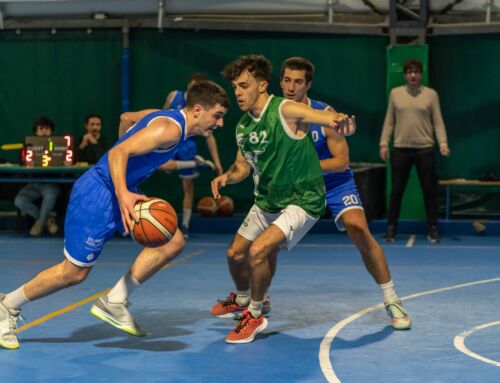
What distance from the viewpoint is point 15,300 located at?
6953mm

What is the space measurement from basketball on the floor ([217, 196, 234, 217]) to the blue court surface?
313 cm

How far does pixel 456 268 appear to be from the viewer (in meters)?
11.1

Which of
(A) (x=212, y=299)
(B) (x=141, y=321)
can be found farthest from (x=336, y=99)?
(B) (x=141, y=321)

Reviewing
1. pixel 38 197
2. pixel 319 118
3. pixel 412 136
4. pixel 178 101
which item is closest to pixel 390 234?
pixel 412 136

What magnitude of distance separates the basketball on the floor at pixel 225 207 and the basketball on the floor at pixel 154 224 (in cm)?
821

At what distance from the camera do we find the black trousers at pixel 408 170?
1330 cm

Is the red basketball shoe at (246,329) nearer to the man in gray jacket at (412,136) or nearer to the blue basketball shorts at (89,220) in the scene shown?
the blue basketball shorts at (89,220)

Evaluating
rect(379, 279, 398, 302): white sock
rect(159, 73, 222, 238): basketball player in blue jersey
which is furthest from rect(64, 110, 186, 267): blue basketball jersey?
rect(159, 73, 222, 238): basketball player in blue jersey

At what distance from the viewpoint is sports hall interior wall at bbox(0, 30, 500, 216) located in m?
15.0

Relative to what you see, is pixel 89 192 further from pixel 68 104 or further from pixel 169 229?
pixel 68 104

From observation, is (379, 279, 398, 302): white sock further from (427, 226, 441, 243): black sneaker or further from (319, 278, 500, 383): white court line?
(427, 226, 441, 243): black sneaker

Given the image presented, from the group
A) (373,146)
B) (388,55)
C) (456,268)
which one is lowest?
(456,268)

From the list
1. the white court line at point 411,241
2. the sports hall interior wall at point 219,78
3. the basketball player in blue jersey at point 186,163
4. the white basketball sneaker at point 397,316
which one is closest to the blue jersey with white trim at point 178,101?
the basketball player in blue jersey at point 186,163

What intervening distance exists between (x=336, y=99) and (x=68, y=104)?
400 centimetres
